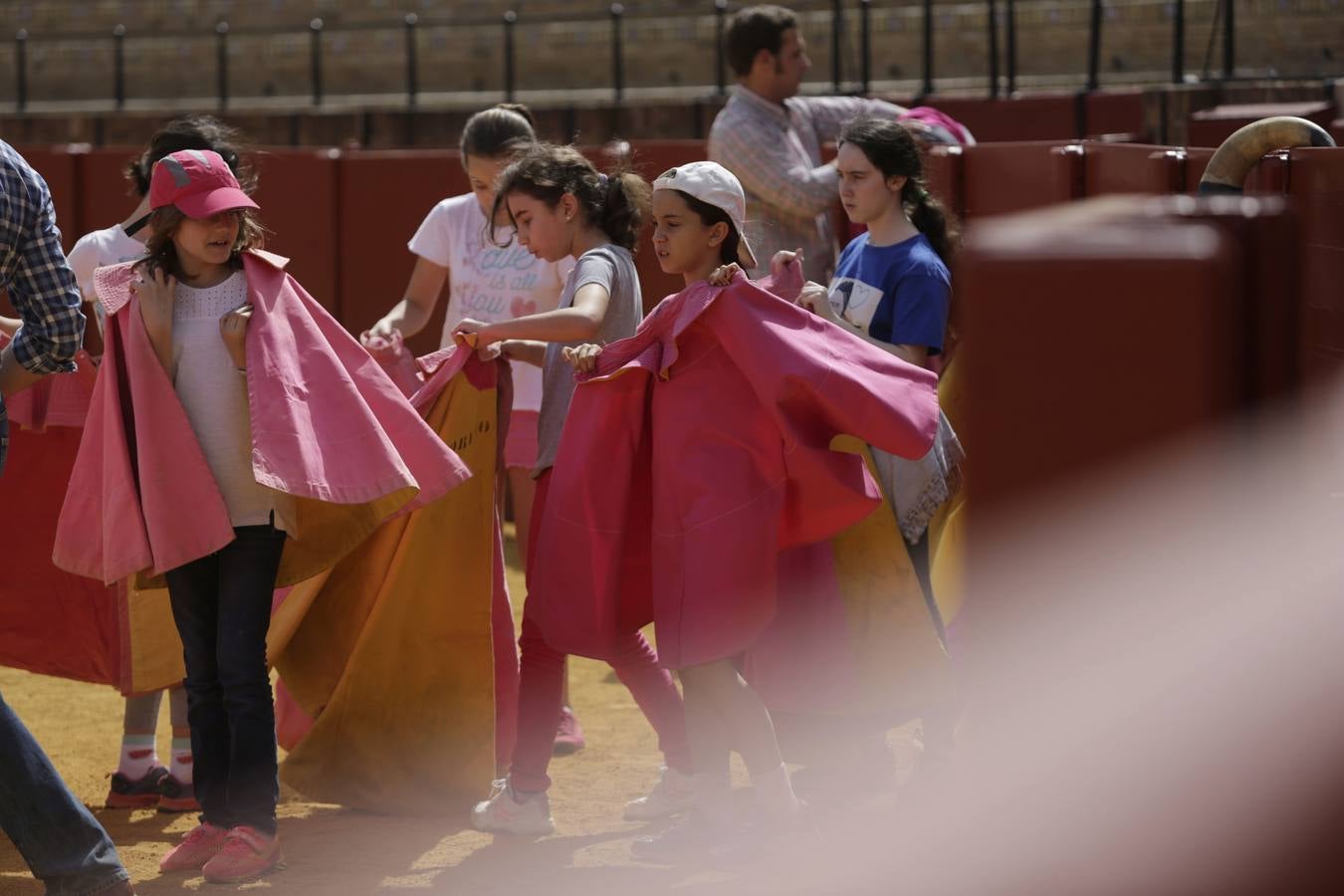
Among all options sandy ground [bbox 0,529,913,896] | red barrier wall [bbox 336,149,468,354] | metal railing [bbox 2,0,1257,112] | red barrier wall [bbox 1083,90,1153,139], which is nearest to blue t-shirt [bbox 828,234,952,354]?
sandy ground [bbox 0,529,913,896]

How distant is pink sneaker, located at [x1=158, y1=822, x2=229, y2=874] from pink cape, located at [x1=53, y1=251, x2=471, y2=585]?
0.63 m

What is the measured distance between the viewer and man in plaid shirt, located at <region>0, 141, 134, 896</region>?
12.4 ft

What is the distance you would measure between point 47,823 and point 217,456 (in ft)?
2.86

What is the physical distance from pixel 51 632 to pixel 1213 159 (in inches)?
127

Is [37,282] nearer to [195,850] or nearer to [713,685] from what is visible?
[195,850]

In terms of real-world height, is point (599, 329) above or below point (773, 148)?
below

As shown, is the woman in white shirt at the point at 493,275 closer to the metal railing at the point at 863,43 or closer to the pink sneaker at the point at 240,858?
the pink sneaker at the point at 240,858

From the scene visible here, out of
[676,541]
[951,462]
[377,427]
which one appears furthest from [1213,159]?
[377,427]

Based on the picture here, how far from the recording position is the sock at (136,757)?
16.5ft

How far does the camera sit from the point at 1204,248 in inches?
72.1

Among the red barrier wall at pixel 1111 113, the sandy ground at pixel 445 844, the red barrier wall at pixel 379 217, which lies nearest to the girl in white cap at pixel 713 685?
the sandy ground at pixel 445 844

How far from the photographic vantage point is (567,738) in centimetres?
560

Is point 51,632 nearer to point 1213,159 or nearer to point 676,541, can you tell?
point 676,541

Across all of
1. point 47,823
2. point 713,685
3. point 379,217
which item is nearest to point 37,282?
point 47,823
